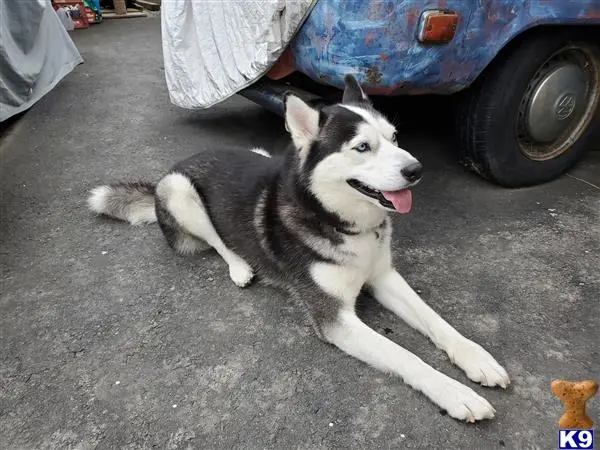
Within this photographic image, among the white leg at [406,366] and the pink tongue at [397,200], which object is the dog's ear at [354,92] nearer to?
the pink tongue at [397,200]

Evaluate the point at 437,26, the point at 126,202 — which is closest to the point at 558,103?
the point at 437,26

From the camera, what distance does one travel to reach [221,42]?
3.80 metres

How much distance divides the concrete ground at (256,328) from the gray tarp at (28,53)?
0.86 meters

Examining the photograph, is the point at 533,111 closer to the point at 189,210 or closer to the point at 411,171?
the point at 411,171

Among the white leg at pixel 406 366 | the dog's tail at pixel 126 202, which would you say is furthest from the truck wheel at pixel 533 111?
the dog's tail at pixel 126 202

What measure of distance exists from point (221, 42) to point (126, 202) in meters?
1.60

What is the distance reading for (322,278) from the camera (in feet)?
7.23

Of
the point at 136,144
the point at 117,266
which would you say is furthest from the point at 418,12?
the point at 136,144

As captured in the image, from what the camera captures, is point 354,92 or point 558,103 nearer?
point 354,92

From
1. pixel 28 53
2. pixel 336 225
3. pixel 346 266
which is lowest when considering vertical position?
pixel 28 53

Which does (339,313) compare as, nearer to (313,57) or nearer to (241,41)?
(313,57)

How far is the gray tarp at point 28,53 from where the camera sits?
418 cm

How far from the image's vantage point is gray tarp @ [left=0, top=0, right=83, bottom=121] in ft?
13.7

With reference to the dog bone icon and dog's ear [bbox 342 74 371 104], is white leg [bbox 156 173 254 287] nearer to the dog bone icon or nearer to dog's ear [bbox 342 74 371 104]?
dog's ear [bbox 342 74 371 104]
